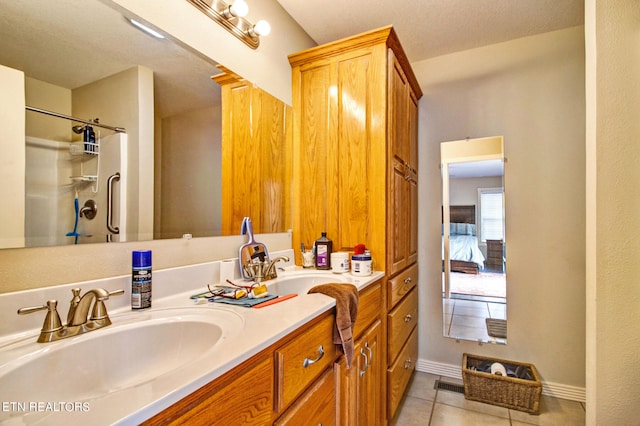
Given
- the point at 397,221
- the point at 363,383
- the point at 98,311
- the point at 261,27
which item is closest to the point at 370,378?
the point at 363,383

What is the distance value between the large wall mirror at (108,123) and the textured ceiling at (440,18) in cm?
95

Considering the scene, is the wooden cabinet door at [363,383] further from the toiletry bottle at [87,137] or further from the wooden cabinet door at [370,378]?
the toiletry bottle at [87,137]

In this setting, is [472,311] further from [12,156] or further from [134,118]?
[12,156]

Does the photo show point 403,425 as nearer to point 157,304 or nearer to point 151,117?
point 157,304

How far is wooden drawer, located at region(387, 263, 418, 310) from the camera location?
1.65 m

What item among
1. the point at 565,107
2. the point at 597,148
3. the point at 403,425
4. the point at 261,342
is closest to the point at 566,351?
the point at 403,425

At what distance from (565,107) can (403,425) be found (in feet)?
7.63

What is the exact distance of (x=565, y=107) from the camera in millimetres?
1995

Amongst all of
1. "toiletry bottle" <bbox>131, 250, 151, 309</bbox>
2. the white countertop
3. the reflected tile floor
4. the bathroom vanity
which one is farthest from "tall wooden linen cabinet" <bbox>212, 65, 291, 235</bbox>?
the reflected tile floor

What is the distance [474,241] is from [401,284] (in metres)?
0.80

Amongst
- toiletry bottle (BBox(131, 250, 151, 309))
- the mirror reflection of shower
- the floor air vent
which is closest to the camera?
the mirror reflection of shower

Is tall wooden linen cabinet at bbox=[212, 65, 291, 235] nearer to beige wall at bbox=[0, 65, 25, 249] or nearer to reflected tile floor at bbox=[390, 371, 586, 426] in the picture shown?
beige wall at bbox=[0, 65, 25, 249]

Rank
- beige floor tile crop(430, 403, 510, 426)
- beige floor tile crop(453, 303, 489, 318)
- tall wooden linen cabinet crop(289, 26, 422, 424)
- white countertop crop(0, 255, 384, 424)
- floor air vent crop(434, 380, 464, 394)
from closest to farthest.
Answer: white countertop crop(0, 255, 384, 424)
tall wooden linen cabinet crop(289, 26, 422, 424)
beige floor tile crop(430, 403, 510, 426)
floor air vent crop(434, 380, 464, 394)
beige floor tile crop(453, 303, 489, 318)

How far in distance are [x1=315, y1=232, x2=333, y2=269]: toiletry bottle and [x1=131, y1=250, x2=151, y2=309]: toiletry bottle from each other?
0.91m
